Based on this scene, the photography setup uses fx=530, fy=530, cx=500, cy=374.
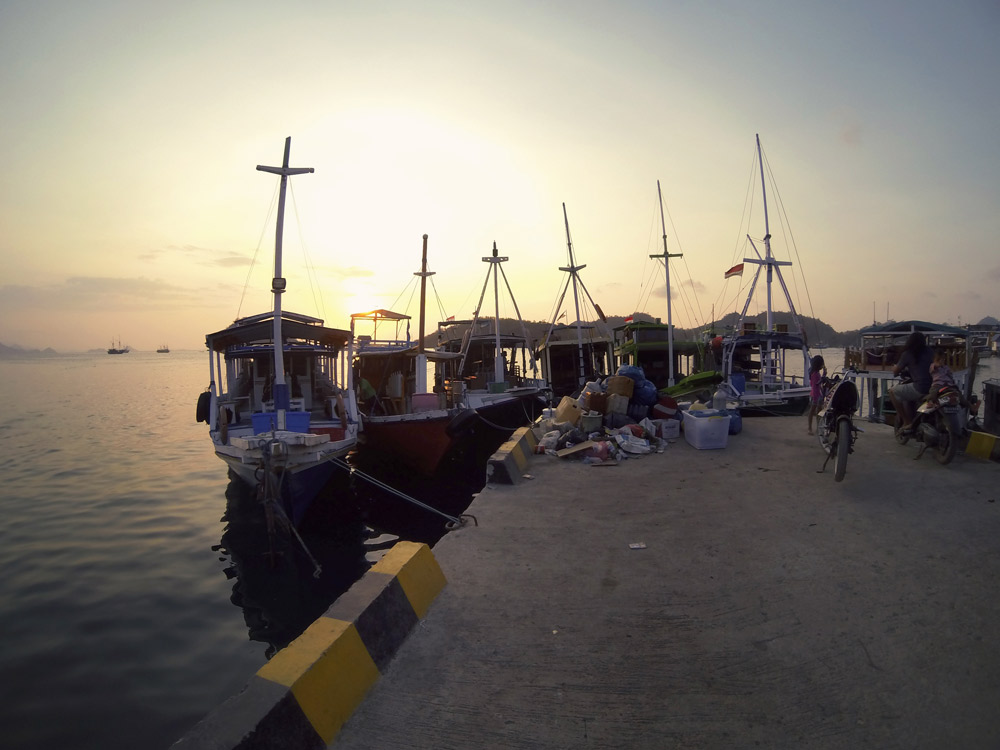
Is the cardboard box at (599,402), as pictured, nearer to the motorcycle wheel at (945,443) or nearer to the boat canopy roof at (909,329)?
the motorcycle wheel at (945,443)

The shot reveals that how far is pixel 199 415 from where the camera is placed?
52.0 feet

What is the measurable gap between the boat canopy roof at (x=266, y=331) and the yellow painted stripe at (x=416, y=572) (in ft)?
29.7

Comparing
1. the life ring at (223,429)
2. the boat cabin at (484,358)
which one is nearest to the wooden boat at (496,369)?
the boat cabin at (484,358)

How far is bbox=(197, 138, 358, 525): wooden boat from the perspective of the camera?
9.61 meters

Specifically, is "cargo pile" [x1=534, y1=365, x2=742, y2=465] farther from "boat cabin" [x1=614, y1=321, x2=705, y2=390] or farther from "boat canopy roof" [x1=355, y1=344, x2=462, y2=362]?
"boat cabin" [x1=614, y1=321, x2=705, y2=390]

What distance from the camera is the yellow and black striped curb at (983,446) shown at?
7410 mm

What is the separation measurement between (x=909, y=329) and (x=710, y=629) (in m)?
14.5

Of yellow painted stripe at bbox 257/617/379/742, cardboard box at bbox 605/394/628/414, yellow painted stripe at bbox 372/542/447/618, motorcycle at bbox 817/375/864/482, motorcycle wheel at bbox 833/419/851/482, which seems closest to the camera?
yellow painted stripe at bbox 257/617/379/742

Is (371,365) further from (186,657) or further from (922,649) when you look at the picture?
(922,649)

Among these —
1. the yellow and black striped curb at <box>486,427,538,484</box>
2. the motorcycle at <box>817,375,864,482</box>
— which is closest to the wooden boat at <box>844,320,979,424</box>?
the motorcycle at <box>817,375,864,482</box>

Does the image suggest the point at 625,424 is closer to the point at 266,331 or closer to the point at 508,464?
the point at 508,464

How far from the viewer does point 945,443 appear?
7340mm

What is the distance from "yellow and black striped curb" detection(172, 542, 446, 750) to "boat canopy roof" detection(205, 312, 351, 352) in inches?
376

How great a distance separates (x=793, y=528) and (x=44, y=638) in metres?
9.14
